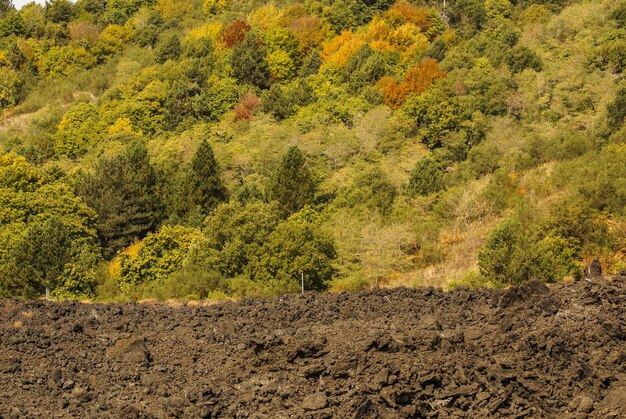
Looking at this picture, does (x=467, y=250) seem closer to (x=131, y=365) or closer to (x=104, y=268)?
(x=104, y=268)

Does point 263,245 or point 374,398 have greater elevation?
point 374,398

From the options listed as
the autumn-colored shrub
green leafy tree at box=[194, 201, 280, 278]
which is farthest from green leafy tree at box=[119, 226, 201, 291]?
the autumn-colored shrub

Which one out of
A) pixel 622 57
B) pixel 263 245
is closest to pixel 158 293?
pixel 263 245

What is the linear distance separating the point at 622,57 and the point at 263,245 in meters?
32.0

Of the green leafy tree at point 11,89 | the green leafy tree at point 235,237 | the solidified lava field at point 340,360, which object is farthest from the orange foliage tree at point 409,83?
the solidified lava field at point 340,360

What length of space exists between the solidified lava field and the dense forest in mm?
8580

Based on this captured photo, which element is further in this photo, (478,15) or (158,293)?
(478,15)

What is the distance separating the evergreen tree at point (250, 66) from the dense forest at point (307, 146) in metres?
0.17

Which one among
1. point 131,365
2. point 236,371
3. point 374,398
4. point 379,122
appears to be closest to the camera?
point 374,398

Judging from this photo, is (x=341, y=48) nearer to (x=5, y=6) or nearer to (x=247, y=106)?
(x=247, y=106)

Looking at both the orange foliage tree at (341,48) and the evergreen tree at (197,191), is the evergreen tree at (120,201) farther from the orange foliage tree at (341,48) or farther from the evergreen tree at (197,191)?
the orange foliage tree at (341,48)

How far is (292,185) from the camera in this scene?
4519cm

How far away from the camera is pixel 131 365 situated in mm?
21594

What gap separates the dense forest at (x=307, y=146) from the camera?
37156 millimetres
